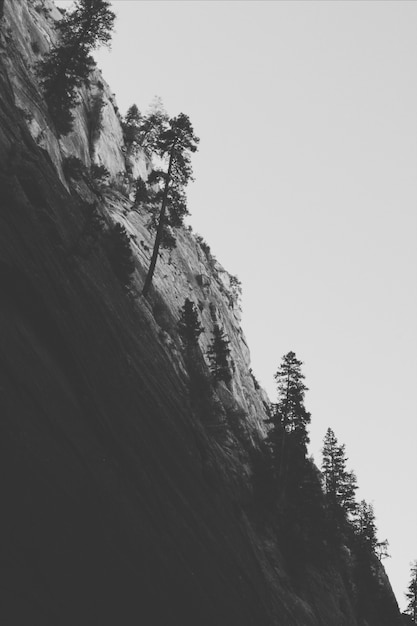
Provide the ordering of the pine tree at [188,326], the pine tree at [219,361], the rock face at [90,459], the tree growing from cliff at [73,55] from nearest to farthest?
1. the rock face at [90,459]
2. the tree growing from cliff at [73,55]
3. the pine tree at [188,326]
4. the pine tree at [219,361]

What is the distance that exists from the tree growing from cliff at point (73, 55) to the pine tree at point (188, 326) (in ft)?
49.2

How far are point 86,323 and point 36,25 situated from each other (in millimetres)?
35648

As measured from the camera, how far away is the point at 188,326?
4012cm

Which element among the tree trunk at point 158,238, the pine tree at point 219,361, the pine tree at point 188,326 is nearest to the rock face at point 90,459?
the tree trunk at point 158,238

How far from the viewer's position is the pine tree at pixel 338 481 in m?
52.0

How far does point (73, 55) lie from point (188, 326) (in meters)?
18.5

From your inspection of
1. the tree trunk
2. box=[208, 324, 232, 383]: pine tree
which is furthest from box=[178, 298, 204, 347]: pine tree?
the tree trunk

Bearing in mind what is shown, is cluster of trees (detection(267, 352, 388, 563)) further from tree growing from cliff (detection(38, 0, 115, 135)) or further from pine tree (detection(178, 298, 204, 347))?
tree growing from cliff (detection(38, 0, 115, 135))

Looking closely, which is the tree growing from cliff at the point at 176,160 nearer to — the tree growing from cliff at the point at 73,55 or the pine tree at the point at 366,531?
the tree growing from cliff at the point at 73,55

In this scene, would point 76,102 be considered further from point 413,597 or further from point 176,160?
point 413,597

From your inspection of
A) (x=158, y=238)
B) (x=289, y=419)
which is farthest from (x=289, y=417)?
(x=158, y=238)

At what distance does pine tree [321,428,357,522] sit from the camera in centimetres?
5199

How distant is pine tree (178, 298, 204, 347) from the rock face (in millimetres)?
16009

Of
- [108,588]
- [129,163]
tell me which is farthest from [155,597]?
[129,163]
